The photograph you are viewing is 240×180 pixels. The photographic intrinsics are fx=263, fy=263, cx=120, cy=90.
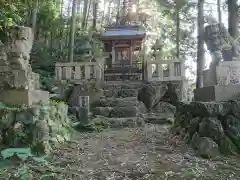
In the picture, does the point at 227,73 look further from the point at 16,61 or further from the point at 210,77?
the point at 16,61

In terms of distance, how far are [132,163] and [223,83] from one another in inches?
101

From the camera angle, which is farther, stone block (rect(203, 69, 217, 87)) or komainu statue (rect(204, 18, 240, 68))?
komainu statue (rect(204, 18, 240, 68))

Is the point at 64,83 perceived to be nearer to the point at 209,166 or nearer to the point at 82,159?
the point at 82,159

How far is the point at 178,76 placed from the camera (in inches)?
500

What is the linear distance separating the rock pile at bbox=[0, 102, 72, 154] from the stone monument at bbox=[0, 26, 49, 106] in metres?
0.52

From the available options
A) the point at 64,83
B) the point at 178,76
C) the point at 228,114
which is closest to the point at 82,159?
the point at 228,114

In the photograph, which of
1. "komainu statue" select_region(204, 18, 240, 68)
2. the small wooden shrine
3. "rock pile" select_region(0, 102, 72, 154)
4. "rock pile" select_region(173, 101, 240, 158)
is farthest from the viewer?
the small wooden shrine

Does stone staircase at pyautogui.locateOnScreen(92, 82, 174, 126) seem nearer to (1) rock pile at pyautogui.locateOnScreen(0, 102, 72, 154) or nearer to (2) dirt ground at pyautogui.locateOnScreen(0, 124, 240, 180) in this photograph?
(2) dirt ground at pyautogui.locateOnScreen(0, 124, 240, 180)

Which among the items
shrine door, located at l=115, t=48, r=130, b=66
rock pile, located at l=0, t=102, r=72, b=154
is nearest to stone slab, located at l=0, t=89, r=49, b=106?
rock pile, located at l=0, t=102, r=72, b=154

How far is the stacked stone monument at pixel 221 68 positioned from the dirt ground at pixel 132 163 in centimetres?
125

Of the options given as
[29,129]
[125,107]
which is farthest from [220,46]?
[125,107]

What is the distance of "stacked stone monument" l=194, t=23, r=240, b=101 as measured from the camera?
16.9ft

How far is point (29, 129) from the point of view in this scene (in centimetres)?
479

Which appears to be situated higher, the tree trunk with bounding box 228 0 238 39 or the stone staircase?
the tree trunk with bounding box 228 0 238 39
